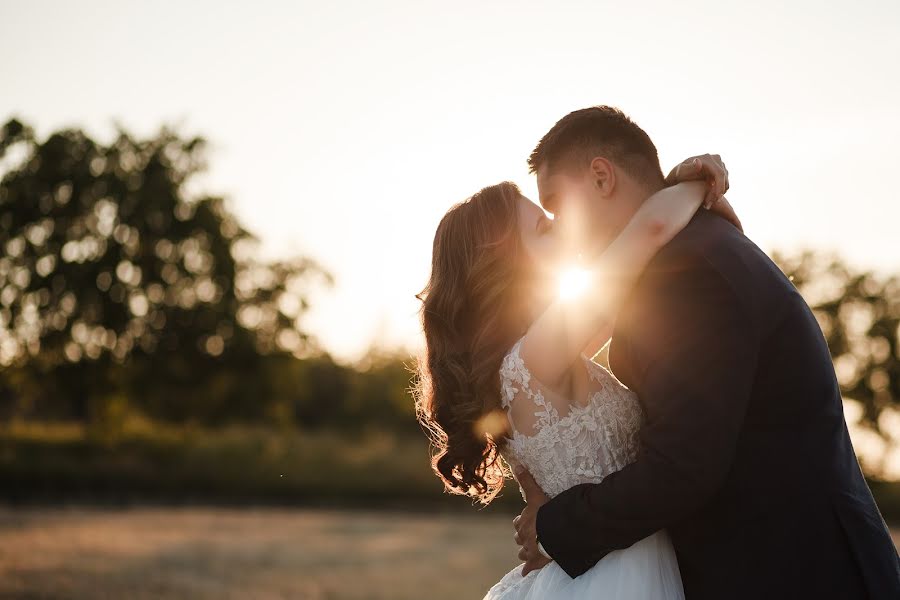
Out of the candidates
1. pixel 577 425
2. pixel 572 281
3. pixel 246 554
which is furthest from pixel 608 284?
pixel 246 554

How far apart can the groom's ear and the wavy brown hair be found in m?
0.36

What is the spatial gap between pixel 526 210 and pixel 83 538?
15.0 m

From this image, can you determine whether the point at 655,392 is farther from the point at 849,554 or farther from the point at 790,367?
the point at 849,554

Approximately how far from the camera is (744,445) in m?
2.33

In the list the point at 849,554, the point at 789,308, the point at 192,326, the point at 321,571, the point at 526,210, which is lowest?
the point at 321,571

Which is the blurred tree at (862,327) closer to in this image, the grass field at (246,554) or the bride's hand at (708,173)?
the grass field at (246,554)

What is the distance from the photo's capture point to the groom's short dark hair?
2.73 metres

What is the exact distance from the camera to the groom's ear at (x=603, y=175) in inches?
106

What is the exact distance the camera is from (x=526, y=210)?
301cm

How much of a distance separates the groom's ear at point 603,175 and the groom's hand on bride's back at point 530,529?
86 centimetres

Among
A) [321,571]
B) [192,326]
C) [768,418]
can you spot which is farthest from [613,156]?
[192,326]

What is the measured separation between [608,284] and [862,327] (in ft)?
89.8

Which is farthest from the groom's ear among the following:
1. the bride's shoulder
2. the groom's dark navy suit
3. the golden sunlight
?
the bride's shoulder

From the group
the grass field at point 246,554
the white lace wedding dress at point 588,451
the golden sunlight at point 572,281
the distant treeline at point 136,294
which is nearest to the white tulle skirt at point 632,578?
the white lace wedding dress at point 588,451
